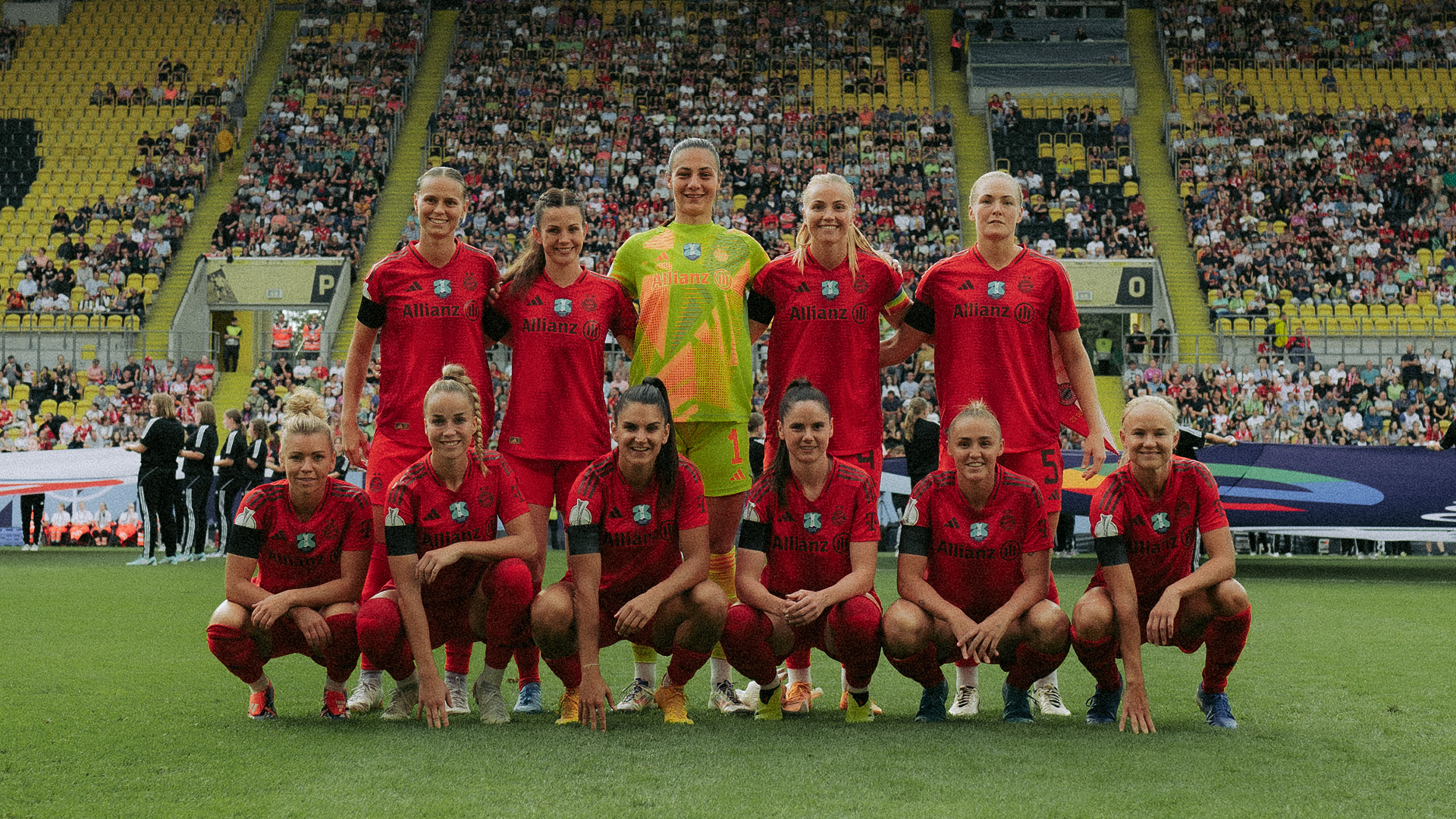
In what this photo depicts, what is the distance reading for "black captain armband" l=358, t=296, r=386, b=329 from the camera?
464 centimetres

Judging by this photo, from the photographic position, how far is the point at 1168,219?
24.2 metres

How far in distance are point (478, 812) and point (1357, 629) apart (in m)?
5.55

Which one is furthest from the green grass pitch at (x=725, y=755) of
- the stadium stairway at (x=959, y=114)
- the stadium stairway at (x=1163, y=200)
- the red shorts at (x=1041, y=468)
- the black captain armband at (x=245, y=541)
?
the stadium stairway at (x=959, y=114)

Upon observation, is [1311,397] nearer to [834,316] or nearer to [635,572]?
[834,316]

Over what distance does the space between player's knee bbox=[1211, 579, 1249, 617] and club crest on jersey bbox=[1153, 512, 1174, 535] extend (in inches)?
9.8

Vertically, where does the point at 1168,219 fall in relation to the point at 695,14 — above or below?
below

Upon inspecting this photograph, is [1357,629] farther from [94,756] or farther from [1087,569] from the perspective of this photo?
[94,756]

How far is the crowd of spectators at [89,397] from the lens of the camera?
17.7m

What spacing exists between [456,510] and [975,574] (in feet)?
5.71

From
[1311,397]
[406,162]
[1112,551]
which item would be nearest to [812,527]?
[1112,551]

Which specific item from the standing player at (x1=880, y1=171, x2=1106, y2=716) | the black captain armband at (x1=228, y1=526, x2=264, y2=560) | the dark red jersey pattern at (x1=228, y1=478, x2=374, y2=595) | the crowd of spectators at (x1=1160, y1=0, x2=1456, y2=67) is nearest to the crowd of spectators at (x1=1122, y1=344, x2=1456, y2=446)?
the crowd of spectators at (x1=1160, y1=0, x2=1456, y2=67)

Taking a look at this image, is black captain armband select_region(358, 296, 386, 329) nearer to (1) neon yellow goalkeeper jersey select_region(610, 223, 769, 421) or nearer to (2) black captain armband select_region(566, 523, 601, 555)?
(1) neon yellow goalkeeper jersey select_region(610, 223, 769, 421)

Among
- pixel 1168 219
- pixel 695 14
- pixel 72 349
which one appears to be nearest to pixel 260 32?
pixel 695 14

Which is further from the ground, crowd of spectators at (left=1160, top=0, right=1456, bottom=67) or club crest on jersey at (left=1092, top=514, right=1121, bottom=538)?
crowd of spectators at (left=1160, top=0, right=1456, bottom=67)
